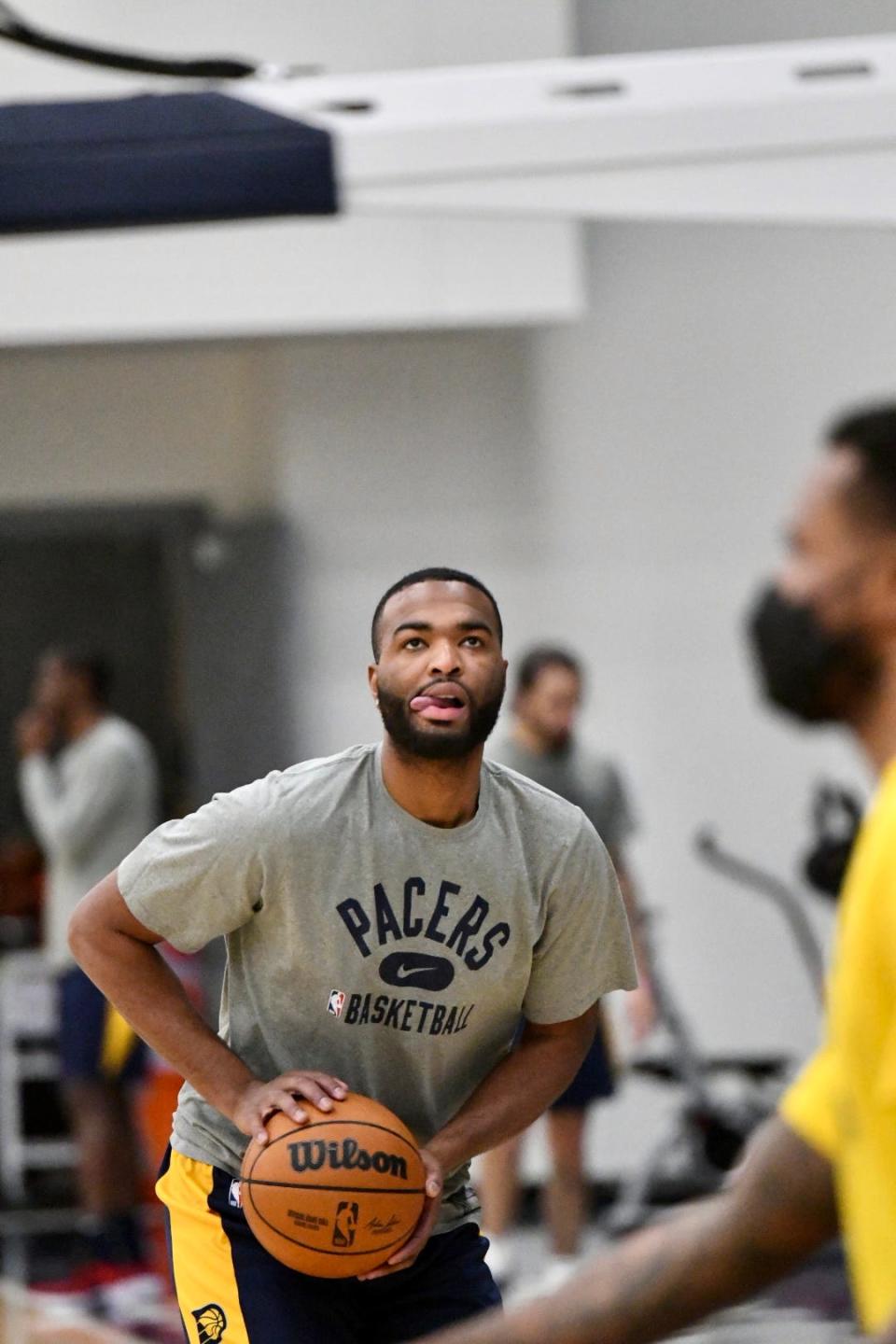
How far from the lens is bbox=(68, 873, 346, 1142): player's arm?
2.92 metres

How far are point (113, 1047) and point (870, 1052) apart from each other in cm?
494

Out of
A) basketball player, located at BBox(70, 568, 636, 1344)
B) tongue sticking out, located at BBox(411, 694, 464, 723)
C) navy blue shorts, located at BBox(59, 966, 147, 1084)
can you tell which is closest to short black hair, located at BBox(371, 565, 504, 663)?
basketball player, located at BBox(70, 568, 636, 1344)

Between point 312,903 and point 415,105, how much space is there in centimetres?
123

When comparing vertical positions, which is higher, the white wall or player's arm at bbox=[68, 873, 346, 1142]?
the white wall

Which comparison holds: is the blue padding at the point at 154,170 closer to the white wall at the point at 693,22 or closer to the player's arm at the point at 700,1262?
the player's arm at the point at 700,1262

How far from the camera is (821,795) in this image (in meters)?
7.39

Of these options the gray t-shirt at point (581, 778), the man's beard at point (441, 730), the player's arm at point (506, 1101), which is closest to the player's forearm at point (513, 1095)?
the player's arm at point (506, 1101)

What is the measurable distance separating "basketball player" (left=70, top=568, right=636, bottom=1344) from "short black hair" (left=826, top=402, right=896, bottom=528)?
985 millimetres

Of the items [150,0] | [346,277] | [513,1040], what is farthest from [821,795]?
[513,1040]

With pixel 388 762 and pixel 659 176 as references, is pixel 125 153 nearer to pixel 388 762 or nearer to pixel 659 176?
pixel 659 176

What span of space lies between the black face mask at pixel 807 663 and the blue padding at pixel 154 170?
1.57 m

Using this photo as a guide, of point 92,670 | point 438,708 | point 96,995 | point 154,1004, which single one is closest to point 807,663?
point 438,708

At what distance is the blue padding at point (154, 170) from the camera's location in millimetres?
3156

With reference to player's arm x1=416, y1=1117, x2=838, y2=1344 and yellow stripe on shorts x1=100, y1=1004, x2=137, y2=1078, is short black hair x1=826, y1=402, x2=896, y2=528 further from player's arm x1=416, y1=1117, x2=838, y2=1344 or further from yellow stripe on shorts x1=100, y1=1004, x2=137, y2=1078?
yellow stripe on shorts x1=100, y1=1004, x2=137, y2=1078
